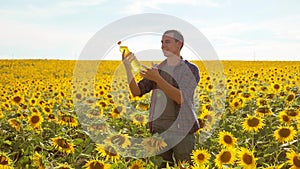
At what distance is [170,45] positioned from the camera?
409cm

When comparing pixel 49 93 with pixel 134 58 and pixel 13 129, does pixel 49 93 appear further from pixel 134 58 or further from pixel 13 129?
pixel 134 58

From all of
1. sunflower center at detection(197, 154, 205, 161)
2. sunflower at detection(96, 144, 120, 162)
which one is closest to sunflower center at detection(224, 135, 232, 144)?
sunflower center at detection(197, 154, 205, 161)

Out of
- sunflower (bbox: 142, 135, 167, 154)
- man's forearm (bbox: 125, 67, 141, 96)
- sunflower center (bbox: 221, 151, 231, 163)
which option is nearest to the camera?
sunflower (bbox: 142, 135, 167, 154)

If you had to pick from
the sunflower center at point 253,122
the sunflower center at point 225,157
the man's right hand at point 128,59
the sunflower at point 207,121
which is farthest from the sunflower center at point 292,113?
the man's right hand at point 128,59

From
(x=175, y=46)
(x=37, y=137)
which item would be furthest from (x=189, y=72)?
(x=37, y=137)

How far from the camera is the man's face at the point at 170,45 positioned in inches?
159

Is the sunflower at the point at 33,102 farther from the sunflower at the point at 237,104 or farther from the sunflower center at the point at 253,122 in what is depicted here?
the sunflower center at the point at 253,122

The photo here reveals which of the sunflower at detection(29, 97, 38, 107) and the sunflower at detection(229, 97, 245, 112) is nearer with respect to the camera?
the sunflower at detection(229, 97, 245, 112)

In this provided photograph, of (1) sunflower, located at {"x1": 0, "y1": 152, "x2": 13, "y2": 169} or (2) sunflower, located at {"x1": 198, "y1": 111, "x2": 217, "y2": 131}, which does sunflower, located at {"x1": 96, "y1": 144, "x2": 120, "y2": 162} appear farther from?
(2) sunflower, located at {"x1": 198, "y1": 111, "x2": 217, "y2": 131}

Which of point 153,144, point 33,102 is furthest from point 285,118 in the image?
point 33,102

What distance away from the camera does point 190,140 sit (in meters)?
4.34

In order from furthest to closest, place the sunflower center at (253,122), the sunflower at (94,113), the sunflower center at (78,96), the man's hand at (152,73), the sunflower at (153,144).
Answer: the sunflower center at (78,96)
the sunflower at (94,113)
the sunflower center at (253,122)
the man's hand at (152,73)
the sunflower at (153,144)

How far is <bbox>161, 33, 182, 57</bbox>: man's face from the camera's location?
4051 mm

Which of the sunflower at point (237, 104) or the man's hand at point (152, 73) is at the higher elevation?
the man's hand at point (152, 73)
